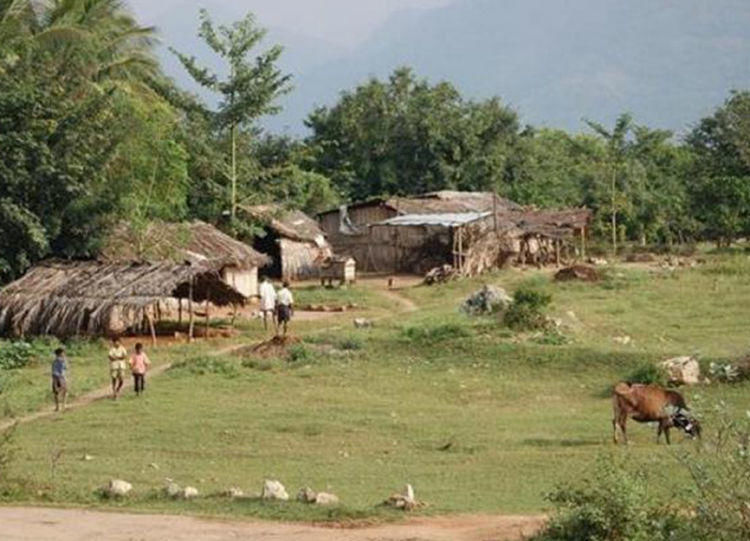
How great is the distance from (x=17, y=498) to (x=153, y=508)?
219 cm

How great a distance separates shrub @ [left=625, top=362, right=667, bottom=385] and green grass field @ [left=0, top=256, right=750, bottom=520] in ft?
2.32

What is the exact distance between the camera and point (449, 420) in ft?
76.5

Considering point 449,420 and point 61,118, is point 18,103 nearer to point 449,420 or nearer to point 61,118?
point 61,118

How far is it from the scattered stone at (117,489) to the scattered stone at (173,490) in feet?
1.73

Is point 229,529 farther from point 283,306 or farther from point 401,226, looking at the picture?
point 401,226

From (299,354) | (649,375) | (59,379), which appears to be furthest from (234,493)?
(299,354)

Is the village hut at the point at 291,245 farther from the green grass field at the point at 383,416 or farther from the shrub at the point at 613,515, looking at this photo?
the shrub at the point at 613,515

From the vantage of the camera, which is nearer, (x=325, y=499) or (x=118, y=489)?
(x=325, y=499)

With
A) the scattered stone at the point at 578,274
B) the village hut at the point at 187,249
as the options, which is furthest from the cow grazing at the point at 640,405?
the scattered stone at the point at 578,274

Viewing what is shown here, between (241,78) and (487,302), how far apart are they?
1608cm

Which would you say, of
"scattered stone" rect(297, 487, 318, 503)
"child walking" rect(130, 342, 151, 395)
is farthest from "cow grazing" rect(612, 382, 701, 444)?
"child walking" rect(130, 342, 151, 395)

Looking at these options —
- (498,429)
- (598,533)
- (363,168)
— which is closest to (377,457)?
(498,429)

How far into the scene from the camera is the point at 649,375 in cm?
2570

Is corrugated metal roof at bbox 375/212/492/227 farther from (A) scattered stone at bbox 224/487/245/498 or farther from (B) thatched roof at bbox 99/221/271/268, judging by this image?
(A) scattered stone at bbox 224/487/245/498
